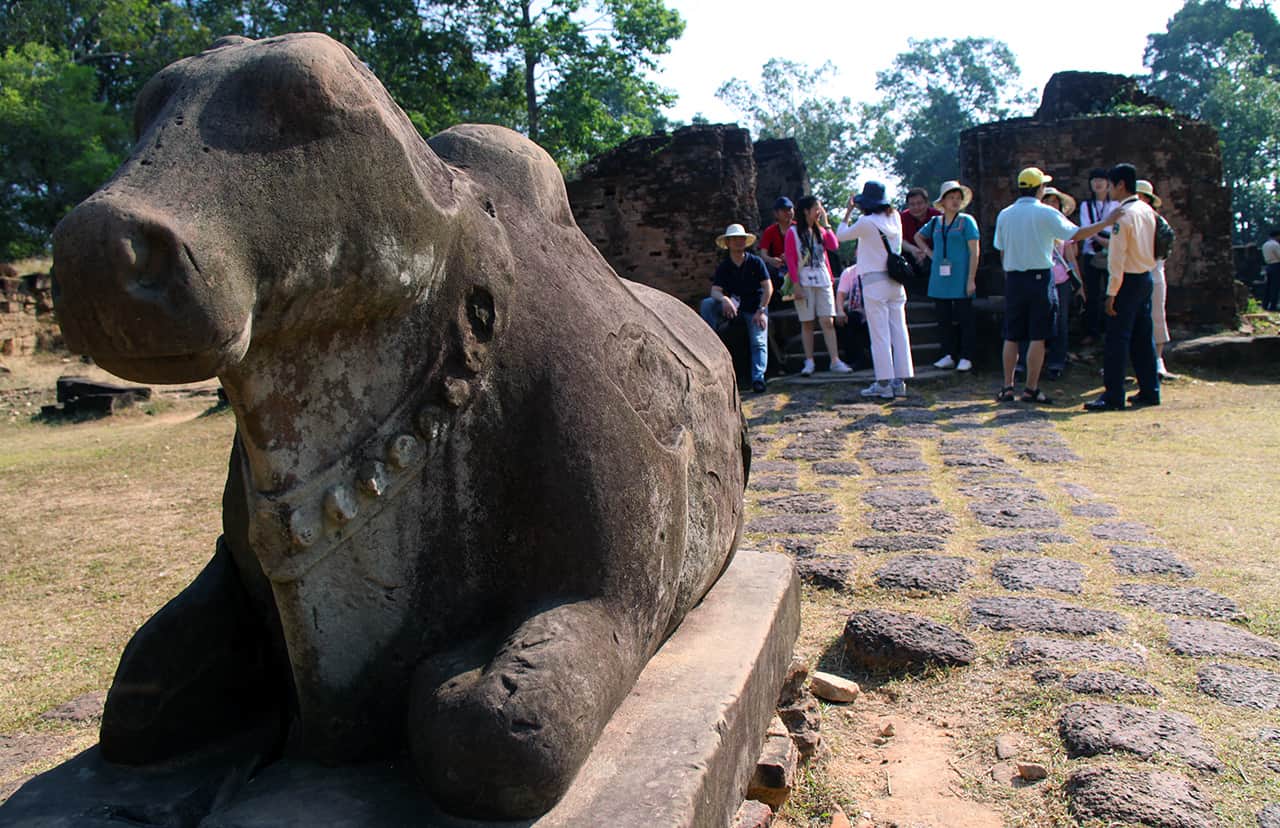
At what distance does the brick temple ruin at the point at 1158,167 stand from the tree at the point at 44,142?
18.7 meters

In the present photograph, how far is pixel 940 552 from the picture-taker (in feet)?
13.8

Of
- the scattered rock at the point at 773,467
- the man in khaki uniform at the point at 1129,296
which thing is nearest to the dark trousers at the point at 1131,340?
the man in khaki uniform at the point at 1129,296

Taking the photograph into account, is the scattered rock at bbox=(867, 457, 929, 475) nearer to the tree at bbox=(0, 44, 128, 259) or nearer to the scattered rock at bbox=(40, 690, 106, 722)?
the scattered rock at bbox=(40, 690, 106, 722)

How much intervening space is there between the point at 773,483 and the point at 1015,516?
1.44 meters

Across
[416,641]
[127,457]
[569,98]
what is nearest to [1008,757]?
[416,641]

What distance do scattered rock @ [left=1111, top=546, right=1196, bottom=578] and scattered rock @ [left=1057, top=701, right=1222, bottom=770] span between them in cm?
131

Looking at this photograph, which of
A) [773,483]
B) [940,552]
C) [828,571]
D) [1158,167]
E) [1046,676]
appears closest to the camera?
[1046,676]

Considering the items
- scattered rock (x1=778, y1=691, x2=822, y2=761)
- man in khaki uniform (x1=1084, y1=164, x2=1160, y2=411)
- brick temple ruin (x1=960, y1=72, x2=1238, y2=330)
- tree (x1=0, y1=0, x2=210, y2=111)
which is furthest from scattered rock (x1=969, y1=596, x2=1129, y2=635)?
tree (x1=0, y1=0, x2=210, y2=111)

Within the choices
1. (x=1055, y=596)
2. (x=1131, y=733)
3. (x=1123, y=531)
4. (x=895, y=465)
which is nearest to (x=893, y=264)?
(x=895, y=465)

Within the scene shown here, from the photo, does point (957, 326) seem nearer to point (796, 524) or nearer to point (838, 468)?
point (838, 468)

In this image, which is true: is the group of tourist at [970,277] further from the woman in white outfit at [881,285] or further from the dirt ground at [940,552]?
the dirt ground at [940,552]

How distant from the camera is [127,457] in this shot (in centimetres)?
832

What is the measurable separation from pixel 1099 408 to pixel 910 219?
332cm

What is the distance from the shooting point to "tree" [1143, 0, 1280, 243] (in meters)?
34.5
